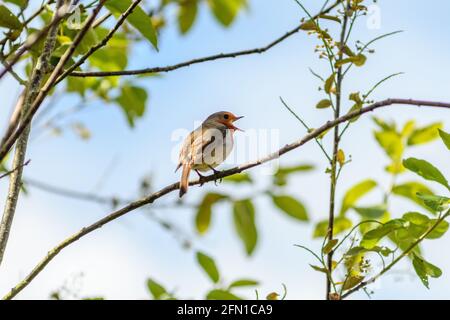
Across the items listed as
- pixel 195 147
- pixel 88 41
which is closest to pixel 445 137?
pixel 88 41

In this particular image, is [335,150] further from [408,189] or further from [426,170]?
[408,189]

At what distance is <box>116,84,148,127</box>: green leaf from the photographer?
17.6 ft

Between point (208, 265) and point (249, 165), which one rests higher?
point (208, 265)

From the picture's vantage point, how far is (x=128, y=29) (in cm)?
614

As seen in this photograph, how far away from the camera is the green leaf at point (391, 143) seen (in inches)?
174

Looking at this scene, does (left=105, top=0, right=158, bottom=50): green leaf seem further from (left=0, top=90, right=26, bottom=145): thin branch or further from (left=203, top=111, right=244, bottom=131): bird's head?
(left=203, top=111, right=244, bottom=131): bird's head

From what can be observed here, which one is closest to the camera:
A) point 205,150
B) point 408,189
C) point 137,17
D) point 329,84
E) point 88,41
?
point 329,84

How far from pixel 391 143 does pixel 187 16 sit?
A: 2231 mm

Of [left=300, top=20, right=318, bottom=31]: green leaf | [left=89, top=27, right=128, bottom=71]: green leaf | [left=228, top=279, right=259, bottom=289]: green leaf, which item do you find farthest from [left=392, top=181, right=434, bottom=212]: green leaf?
[left=89, top=27, right=128, bottom=71]: green leaf

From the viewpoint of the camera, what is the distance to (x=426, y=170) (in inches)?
120

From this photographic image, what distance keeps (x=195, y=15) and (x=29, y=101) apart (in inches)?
131

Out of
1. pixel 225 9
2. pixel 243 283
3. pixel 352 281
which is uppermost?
pixel 225 9
